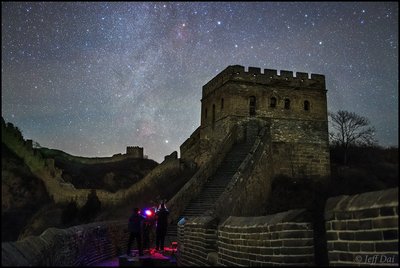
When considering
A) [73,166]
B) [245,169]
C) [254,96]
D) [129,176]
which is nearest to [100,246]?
[245,169]

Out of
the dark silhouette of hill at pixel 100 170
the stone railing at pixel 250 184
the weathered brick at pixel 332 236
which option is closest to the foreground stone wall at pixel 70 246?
the weathered brick at pixel 332 236

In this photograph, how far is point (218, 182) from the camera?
25453 millimetres

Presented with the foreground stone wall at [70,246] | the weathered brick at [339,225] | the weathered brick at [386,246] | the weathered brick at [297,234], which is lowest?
the foreground stone wall at [70,246]

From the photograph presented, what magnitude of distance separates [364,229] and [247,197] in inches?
793

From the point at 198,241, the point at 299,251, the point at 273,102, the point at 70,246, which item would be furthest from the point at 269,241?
the point at 273,102

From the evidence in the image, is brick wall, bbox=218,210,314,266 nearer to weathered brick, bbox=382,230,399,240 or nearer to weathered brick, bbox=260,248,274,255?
weathered brick, bbox=260,248,274,255

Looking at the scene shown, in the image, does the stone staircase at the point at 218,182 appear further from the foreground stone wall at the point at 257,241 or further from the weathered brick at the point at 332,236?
the weathered brick at the point at 332,236

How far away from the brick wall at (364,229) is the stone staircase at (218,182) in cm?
1422

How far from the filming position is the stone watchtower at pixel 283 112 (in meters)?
30.7

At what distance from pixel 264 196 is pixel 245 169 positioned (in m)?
3.32

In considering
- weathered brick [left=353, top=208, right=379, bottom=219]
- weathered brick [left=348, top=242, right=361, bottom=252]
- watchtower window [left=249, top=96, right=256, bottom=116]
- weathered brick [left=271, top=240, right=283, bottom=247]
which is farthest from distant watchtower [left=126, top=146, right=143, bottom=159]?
weathered brick [left=353, top=208, right=379, bottom=219]

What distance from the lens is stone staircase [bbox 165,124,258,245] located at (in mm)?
22062

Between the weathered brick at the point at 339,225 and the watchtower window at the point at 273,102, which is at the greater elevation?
the watchtower window at the point at 273,102

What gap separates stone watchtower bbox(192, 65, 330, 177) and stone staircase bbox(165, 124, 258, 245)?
5.36ft
